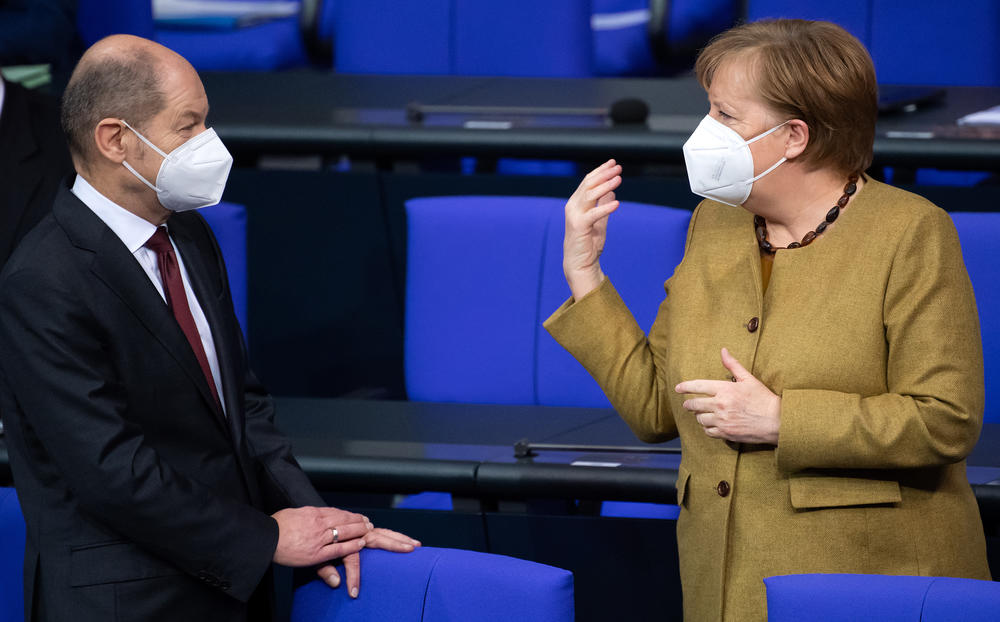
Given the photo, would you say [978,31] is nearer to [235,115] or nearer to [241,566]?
[235,115]

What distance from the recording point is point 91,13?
4379 mm

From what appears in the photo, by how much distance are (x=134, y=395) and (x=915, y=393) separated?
1.01 meters

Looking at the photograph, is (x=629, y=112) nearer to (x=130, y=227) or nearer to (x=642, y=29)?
(x=642, y=29)

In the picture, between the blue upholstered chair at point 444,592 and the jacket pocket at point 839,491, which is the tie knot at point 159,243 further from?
the jacket pocket at point 839,491

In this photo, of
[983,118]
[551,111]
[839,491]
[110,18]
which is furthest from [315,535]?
[110,18]

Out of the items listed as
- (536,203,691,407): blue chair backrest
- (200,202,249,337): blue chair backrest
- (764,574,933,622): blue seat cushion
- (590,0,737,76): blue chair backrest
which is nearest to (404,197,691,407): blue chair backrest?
(536,203,691,407): blue chair backrest

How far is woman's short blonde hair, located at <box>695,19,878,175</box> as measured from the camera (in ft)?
5.47

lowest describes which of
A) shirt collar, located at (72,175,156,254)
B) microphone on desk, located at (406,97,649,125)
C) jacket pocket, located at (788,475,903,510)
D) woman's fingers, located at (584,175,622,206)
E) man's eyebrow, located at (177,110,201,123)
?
jacket pocket, located at (788,475,903,510)

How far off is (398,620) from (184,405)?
425 millimetres

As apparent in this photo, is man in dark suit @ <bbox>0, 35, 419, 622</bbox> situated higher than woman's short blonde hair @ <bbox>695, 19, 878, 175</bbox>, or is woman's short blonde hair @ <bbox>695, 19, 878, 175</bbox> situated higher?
woman's short blonde hair @ <bbox>695, 19, 878, 175</bbox>

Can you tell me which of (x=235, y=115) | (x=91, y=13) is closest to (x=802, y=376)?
(x=235, y=115)

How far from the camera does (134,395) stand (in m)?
1.73

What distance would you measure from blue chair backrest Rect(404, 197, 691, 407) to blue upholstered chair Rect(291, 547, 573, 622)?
108 centimetres

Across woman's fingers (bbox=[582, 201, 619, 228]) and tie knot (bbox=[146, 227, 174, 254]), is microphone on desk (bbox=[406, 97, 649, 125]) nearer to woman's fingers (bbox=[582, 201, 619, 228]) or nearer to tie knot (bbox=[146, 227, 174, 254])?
woman's fingers (bbox=[582, 201, 619, 228])
